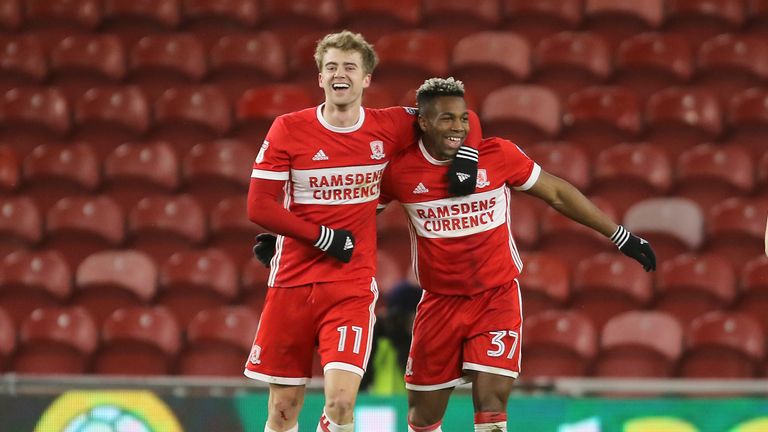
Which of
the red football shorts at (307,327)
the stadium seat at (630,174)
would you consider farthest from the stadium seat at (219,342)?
the stadium seat at (630,174)

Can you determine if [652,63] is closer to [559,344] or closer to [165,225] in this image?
[559,344]

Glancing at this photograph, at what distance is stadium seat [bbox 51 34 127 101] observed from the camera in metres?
8.81

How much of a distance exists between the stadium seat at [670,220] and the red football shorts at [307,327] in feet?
10.8

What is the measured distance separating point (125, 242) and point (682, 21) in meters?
4.52

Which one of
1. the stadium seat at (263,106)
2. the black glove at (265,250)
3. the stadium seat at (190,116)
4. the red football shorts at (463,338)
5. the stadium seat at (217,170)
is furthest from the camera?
the stadium seat at (190,116)

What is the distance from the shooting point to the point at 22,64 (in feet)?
29.2

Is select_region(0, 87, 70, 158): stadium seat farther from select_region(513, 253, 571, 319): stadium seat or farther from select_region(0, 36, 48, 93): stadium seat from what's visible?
select_region(513, 253, 571, 319): stadium seat

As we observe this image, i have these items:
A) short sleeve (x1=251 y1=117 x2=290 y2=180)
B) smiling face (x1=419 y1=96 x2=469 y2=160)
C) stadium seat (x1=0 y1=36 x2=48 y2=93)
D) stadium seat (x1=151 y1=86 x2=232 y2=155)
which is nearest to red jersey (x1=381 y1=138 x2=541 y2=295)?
smiling face (x1=419 y1=96 x2=469 y2=160)

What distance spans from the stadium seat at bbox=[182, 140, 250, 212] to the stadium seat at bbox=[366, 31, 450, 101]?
3.94 feet

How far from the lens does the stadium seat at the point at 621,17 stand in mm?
8719

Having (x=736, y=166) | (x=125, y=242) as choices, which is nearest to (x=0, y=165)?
(x=125, y=242)

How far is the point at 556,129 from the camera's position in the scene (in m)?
8.05

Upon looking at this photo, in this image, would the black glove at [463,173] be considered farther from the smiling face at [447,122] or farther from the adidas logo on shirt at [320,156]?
the adidas logo on shirt at [320,156]

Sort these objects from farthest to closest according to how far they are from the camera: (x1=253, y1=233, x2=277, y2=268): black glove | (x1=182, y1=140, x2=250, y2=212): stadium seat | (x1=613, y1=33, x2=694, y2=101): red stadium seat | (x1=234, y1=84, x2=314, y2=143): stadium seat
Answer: (x1=613, y1=33, x2=694, y2=101): red stadium seat, (x1=234, y1=84, x2=314, y2=143): stadium seat, (x1=182, y1=140, x2=250, y2=212): stadium seat, (x1=253, y1=233, x2=277, y2=268): black glove
